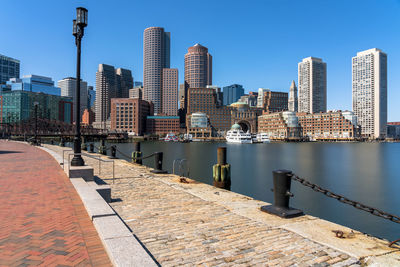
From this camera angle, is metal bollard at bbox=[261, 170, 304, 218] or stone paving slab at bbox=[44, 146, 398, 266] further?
metal bollard at bbox=[261, 170, 304, 218]

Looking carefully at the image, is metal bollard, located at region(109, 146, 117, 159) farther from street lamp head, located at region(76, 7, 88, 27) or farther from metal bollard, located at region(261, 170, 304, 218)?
metal bollard, located at region(261, 170, 304, 218)

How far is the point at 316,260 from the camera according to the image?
5141mm

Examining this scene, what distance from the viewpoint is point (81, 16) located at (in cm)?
1475

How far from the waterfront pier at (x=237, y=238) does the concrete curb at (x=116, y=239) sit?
49 centimetres

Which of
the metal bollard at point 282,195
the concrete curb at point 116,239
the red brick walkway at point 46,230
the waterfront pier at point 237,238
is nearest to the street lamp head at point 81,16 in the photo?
the red brick walkway at point 46,230

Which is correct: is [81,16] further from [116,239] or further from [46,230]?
[116,239]

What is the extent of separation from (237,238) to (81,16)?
47.2 feet

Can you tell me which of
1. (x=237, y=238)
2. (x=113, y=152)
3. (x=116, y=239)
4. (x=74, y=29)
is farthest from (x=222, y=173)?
(x=113, y=152)

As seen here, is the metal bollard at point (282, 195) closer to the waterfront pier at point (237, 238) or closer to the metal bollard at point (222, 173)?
the waterfront pier at point (237, 238)

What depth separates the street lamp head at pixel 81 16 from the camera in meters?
14.7

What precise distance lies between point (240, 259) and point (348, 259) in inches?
84.8

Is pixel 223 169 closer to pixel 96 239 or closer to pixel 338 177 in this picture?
pixel 96 239

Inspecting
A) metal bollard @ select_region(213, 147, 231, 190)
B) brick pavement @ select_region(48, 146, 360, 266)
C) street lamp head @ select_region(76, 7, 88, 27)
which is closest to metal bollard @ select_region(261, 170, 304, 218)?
brick pavement @ select_region(48, 146, 360, 266)

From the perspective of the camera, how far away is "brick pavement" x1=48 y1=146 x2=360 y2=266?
5.07 metres
